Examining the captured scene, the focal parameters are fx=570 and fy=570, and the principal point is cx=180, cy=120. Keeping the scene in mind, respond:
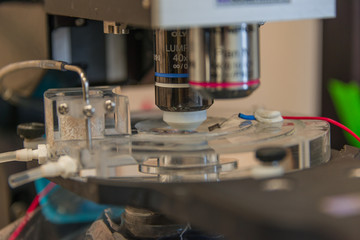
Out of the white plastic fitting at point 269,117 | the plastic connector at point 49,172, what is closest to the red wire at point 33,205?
the plastic connector at point 49,172

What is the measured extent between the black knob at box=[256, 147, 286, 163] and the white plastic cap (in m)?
0.15

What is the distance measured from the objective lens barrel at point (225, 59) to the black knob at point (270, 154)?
0.07 meters

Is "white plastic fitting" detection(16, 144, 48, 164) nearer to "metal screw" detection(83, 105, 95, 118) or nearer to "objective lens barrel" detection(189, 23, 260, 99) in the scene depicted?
"metal screw" detection(83, 105, 95, 118)

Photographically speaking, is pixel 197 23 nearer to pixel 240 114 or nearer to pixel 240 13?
pixel 240 13

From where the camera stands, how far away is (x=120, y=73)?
3.45ft

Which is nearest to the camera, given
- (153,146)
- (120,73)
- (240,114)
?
(153,146)

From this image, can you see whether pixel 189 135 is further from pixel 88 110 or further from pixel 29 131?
pixel 29 131

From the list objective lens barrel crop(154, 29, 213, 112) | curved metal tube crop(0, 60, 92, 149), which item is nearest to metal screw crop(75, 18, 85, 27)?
curved metal tube crop(0, 60, 92, 149)

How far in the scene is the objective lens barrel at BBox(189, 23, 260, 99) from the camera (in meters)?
0.60

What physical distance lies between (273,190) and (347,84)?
1320 mm

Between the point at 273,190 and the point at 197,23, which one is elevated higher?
the point at 197,23

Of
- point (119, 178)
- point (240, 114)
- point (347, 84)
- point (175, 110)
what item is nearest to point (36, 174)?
point (119, 178)

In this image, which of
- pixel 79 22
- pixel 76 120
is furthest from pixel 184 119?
pixel 79 22

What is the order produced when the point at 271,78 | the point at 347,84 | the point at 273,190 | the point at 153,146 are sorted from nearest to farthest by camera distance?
the point at 273,190 → the point at 153,146 → the point at 347,84 → the point at 271,78
